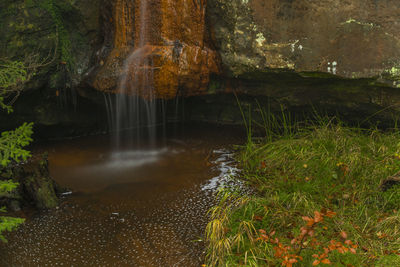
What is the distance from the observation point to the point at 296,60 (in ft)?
16.9

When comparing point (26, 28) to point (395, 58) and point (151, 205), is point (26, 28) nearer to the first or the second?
point (151, 205)

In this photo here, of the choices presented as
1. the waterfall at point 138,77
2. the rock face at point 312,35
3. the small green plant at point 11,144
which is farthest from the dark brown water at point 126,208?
the rock face at point 312,35

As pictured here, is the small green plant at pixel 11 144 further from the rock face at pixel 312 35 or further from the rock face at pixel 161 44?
the rock face at pixel 312 35

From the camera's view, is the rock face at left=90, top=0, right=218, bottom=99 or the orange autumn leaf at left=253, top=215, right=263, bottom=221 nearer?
the orange autumn leaf at left=253, top=215, right=263, bottom=221

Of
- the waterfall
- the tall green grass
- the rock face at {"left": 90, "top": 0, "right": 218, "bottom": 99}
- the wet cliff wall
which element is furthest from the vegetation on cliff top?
Answer: the waterfall

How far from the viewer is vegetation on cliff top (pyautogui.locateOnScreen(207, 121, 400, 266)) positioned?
2.94 meters

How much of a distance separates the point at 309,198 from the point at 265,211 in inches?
22.2

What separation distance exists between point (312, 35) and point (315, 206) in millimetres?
2362

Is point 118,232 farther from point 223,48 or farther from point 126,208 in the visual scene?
point 223,48

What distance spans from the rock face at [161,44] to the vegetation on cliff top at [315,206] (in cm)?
135

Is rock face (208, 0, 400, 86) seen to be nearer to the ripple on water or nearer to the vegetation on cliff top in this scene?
the vegetation on cliff top

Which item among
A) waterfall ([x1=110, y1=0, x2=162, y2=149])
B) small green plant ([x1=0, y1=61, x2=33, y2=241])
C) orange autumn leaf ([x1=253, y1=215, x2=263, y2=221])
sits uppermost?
waterfall ([x1=110, y1=0, x2=162, y2=149])

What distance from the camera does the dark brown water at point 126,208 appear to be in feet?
10.5

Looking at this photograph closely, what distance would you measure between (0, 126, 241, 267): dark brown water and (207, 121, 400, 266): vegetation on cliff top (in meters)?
0.31
